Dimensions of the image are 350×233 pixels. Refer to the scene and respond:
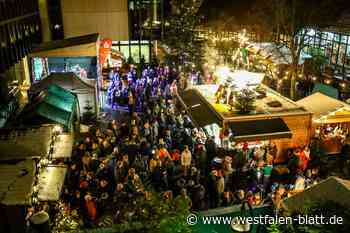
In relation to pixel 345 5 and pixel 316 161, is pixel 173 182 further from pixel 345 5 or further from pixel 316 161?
pixel 345 5

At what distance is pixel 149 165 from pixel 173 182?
97 centimetres

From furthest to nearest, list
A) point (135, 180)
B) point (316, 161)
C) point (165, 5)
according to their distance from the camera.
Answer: point (165, 5) → point (316, 161) → point (135, 180)

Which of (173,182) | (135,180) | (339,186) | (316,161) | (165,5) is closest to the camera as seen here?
(339,186)

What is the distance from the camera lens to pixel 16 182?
773 cm

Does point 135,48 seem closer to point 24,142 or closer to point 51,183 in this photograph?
point 24,142

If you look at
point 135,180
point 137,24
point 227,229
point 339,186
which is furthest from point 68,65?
point 339,186

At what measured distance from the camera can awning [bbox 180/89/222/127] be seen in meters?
13.7

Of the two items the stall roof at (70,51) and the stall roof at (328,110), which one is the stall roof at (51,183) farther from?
the stall roof at (70,51)

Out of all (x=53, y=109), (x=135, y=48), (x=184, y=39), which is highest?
(x=184, y=39)

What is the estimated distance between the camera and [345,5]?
2308 centimetres

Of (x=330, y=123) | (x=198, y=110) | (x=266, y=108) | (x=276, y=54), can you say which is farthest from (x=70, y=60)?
(x=330, y=123)

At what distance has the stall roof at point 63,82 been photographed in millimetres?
16642

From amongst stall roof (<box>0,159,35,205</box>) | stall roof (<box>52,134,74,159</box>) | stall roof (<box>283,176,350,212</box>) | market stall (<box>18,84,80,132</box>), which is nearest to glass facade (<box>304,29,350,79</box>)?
market stall (<box>18,84,80,132</box>)

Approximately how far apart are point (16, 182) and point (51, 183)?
1249 millimetres
